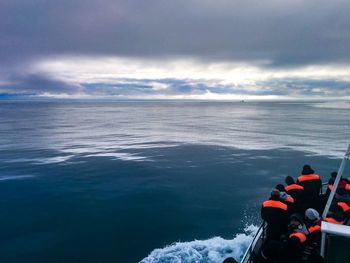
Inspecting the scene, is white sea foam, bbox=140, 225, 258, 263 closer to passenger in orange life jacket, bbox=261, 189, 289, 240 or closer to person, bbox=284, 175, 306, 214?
person, bbox=284, 175, 306, 214

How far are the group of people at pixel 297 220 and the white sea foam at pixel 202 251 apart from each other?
316 centimetres

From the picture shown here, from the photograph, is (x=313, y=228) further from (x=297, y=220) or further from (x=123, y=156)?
(x=123, y=156)

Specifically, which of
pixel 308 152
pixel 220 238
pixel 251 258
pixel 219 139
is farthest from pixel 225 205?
pixel 219 139

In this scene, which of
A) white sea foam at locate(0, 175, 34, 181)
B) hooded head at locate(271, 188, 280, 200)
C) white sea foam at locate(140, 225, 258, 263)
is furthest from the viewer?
white sea foam at locate(0, 175, 34, 181)

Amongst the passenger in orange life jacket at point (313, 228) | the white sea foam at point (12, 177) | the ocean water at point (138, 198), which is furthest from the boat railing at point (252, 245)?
the white sea foam at point (12, 177)

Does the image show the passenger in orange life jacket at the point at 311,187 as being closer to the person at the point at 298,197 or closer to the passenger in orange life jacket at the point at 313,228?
the person at the point at 298,197

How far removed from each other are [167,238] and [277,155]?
A: 20181 mm

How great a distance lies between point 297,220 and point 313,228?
49cm

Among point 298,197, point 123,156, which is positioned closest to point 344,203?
point 298,197

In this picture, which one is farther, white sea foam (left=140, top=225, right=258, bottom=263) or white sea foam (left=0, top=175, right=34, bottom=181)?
white sea foam (left=0, top=175, right=34, bottom=181)

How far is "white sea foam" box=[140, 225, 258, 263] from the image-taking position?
36.5 feet

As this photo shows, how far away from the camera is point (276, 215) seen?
8.21 metres

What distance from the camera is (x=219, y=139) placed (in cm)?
4131

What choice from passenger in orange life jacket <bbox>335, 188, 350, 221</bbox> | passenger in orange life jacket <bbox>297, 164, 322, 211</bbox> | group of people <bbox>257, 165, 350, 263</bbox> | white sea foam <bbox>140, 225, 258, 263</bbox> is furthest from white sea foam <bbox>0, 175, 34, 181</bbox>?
passenger in orange life jacket <bbox>335, 188, 350, 221</bbox>
